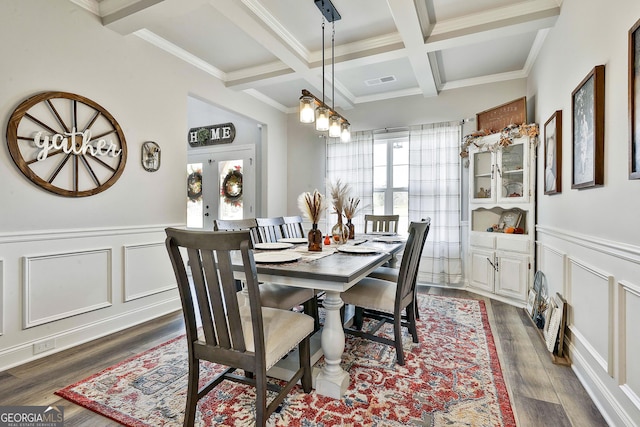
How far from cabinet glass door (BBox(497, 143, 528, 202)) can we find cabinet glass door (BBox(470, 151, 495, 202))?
18cm

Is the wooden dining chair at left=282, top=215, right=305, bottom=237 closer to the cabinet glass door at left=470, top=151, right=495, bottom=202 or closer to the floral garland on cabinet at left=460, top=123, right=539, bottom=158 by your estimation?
A: the cabinet glass door at left=470, top=151, right=495, bottom=202

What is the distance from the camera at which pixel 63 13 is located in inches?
91.7

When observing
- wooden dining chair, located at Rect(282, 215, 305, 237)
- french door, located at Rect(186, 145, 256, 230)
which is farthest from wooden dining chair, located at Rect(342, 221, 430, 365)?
french door, located at Rect(186, 145, 256, 230)

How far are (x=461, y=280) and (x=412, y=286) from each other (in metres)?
2.13

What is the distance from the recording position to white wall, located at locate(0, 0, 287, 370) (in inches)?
82.5

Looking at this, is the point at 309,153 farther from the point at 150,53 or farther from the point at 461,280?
the point at 461,280

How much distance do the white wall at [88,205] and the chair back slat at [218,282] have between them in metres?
1.61

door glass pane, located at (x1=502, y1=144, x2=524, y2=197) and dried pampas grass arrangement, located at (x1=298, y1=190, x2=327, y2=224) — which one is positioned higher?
door glass pane, located at (x1=502, y1=144, x2=524, y2=197)

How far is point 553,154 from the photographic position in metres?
2.59

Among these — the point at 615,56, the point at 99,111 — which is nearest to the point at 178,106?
the point at 99,111

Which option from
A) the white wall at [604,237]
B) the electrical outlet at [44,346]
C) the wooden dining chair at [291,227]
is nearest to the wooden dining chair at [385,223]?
the wooden dining chair at [291,227]

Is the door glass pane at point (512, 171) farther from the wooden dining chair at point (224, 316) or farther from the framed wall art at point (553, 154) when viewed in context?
the wooden dining chair at point (224, 316)

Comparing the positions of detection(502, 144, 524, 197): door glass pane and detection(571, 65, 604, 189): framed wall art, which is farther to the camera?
detection(502, 144, 524, 197): door glass pane

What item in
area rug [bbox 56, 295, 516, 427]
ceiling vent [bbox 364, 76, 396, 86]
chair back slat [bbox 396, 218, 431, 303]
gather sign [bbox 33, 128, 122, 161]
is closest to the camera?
area rug [bbox 56, 295, 516, 427]
